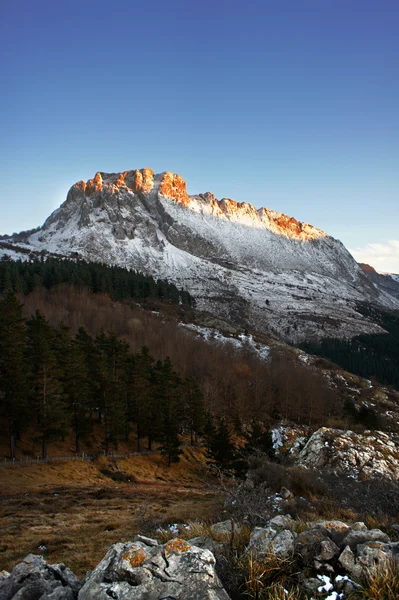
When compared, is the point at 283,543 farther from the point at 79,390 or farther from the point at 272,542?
the point at 79,390

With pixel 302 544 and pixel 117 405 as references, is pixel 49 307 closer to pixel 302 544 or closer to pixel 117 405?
pixel 117 405

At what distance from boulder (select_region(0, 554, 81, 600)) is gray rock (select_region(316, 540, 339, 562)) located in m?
3.88

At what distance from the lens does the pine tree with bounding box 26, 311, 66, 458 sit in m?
28.7

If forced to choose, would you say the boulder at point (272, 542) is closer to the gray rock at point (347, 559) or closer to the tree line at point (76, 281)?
the gray rock at point (347, 559)

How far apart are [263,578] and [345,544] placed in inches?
65.5

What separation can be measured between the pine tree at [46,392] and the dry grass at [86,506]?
291cm

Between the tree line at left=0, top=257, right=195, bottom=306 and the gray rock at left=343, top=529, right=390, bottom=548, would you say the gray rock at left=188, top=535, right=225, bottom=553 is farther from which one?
the tree line at left=0, top=257, right=195, bottom=306

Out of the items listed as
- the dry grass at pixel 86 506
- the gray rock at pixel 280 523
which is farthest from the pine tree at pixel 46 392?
the gray rock at pixel 280 523

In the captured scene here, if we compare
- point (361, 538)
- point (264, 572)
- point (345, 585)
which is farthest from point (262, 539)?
point (361, 538)

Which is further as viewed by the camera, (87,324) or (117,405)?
(87,324)

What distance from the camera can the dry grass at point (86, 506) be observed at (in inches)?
456

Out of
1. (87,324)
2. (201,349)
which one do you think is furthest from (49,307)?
(201,349)

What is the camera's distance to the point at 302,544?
231 inches

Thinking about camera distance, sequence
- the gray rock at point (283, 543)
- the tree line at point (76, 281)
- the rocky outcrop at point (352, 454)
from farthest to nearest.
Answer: the tree line at point (76, 281)
the rocky outcrop at point (352, 454)
the gray rock at point (283, 543)
